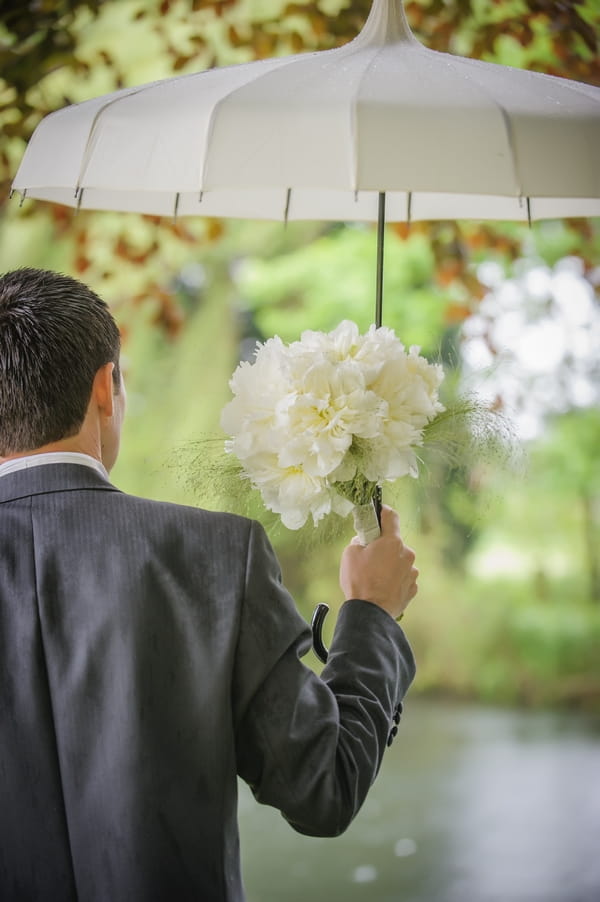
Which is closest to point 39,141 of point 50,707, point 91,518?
point 91,518

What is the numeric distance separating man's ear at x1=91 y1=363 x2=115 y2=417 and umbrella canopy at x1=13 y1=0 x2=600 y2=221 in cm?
24

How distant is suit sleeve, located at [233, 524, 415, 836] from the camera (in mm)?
1123

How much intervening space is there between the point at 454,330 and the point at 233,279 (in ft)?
4.93

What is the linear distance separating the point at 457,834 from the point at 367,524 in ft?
11.9

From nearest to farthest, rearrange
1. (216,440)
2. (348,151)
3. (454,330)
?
(348,151), (216,440), (454,330)

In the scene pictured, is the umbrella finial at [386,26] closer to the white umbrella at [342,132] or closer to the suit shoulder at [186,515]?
the white umbrella at [342,132]

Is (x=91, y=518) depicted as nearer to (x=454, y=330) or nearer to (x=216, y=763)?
(x=216, y=763)

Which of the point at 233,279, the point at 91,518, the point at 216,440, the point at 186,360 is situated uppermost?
the point at 233,279

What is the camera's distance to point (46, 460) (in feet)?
3.78

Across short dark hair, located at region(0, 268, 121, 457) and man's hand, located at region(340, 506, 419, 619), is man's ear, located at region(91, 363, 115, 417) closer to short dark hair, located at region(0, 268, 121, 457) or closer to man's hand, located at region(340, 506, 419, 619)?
short dark hair, located at region(0, 268, 121, 457)

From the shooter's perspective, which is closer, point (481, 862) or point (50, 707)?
point (50, 707)

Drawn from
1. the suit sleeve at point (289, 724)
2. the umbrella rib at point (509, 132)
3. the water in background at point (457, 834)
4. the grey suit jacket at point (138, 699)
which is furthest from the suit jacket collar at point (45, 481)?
the water in background at point (457, 834)

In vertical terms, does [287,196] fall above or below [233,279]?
below

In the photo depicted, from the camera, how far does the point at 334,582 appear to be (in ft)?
22.5
